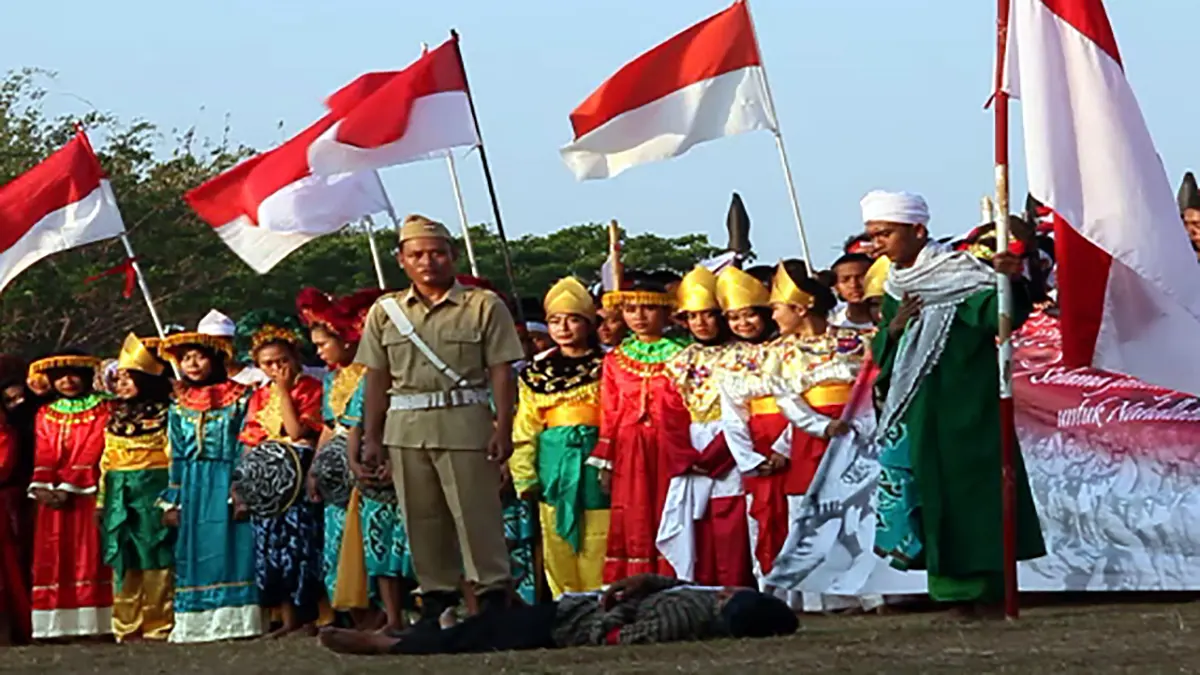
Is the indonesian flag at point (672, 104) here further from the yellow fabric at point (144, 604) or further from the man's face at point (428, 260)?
the yellow fabric at point (144, 604)

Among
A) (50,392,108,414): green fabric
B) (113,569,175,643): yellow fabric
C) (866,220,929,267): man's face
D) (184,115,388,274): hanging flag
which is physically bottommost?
(113,569,175,643): yellow fabric

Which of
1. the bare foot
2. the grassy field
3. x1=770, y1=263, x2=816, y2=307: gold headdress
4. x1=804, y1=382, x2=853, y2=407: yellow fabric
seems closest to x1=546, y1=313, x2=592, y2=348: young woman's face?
x1=770, y1=263, x2=816, y2=307: gold headdress

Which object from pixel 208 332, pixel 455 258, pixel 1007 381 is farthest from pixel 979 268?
pixel 208 332

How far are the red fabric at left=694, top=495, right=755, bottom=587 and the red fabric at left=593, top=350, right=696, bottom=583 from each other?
0.19 metres

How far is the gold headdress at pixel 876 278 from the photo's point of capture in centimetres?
1088

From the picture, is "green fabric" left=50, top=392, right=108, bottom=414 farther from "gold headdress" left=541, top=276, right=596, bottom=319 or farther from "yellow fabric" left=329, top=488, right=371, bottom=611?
"gold headdress" left=541, top=276, right=596, bottom=319

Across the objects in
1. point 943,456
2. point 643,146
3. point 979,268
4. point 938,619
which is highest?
point 643,146

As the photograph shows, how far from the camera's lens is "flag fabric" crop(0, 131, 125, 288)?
13727 millimetres

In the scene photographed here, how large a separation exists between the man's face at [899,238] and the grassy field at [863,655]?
1369 millimetres

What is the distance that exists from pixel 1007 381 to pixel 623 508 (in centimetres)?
325

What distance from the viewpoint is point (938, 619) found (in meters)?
9.45

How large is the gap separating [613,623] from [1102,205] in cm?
228

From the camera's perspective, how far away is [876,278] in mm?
10992

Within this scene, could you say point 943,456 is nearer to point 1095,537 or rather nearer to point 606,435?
point 1095,537
